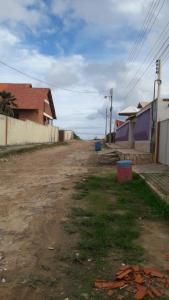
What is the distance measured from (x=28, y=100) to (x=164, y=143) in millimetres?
36827

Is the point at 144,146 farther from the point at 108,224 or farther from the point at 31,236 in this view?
the point at 31,236

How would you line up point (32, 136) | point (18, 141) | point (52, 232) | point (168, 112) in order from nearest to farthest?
point (52, 232)
point (168, 112)
point (18, 141)
point (32, 136)

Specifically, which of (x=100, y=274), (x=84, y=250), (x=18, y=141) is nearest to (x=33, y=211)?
(x=84, y=250)

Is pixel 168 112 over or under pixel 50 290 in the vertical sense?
over

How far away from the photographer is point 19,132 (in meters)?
31.8

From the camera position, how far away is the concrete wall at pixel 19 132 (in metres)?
26.9

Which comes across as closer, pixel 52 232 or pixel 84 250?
pixel 84 250

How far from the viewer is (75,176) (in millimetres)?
13258

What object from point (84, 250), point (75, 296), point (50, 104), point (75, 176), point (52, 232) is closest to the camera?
point (75, 296)

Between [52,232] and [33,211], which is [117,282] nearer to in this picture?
[52,232]

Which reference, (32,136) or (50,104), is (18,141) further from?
(50,104)

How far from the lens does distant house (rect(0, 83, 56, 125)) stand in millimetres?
50375

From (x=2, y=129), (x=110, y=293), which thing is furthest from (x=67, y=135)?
(x=110, y=293)

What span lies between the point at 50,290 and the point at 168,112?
14657mm
